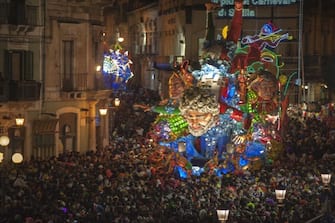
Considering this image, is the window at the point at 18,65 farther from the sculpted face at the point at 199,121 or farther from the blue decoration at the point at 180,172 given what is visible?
the blue decoration at the point at 180,172

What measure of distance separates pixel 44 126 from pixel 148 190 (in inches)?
346

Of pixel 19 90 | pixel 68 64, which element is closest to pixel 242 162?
pixel 68 64

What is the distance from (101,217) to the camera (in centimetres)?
2267

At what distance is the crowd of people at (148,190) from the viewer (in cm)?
2325

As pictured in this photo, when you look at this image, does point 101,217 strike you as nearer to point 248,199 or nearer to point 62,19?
point 248,199

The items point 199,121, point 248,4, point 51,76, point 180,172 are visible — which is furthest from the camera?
point 248,4

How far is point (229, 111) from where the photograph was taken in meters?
34.2

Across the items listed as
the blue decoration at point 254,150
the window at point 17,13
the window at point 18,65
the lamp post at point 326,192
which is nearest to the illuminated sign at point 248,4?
the blue decoration at point 254,150

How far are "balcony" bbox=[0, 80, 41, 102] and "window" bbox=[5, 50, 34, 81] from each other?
2.32 ft

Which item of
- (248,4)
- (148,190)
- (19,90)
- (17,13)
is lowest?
(148,190)

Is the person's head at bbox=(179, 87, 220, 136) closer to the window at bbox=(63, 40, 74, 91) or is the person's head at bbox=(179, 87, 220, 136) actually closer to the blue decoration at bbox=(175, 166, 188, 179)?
the blue decoration at bbox=(175, 166, 188, 179)

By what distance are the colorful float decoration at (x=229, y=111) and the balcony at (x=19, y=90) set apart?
6.02m

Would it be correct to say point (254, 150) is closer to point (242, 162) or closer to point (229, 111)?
point (242, 162)

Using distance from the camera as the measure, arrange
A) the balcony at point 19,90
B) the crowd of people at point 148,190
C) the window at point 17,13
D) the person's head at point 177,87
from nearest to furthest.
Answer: the crowd of people at point 148,190 → the balcony at point 19,90 → the window at point 17,13 → the person's head at point 177,87
